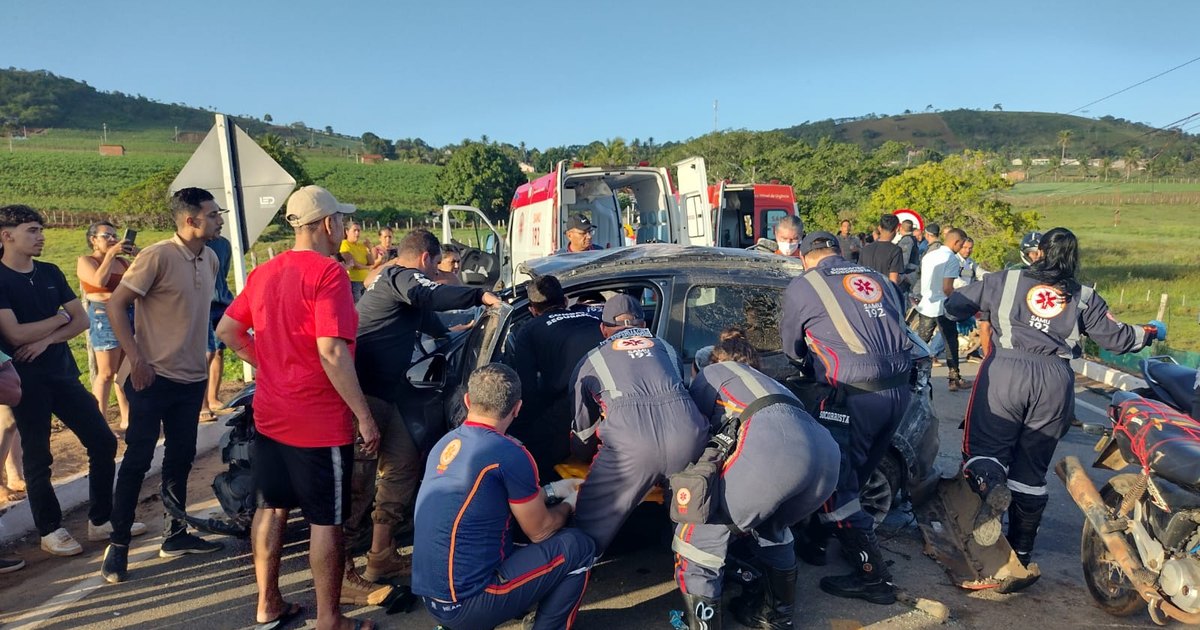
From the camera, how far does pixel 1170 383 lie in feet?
12.0

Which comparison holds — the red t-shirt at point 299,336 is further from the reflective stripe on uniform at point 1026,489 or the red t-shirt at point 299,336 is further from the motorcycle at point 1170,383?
the motorcycle at point 1170,383

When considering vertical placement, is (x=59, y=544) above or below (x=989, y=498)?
below

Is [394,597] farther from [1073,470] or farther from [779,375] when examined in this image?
[1073,470]

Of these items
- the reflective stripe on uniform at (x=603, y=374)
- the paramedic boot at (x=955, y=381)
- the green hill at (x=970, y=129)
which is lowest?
the paramedic boot at (x=955, y=381)

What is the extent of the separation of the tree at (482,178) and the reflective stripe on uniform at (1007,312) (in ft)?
152

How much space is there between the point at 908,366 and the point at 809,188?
41111 millimetres

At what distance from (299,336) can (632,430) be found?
147 cm

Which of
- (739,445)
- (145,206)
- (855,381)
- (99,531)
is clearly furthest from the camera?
(145,206)

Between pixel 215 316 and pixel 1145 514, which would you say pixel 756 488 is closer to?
pixel 1145 514

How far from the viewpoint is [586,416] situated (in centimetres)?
343

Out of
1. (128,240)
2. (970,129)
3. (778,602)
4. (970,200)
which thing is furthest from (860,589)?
(970,129)

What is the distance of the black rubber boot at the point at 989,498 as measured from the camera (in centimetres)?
374

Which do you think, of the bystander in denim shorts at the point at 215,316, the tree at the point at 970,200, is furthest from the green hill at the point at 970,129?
the bystander in denim shorts at the point at 215,316

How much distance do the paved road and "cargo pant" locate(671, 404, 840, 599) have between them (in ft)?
1.54
